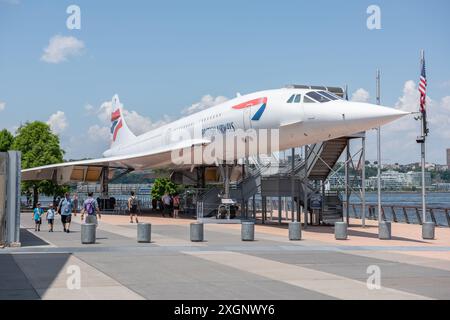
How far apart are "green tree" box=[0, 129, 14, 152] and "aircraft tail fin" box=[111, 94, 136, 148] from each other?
1152cm

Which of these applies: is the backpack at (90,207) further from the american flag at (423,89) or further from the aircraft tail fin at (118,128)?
the aircraft tail fin at (118,128)

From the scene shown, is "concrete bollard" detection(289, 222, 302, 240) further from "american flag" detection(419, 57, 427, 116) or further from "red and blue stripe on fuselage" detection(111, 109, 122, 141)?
"red and blue stripe on fuselage" detection(111, 109, 122, 141)

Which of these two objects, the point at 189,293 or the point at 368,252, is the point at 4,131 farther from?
the point at 189,293

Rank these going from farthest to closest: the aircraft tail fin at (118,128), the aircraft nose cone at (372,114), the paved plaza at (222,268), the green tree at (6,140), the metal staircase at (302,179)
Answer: the green tree at (6,140) → the aircraft tail fin at (118,128) → the metal staircase at (302,179) → the aircraft nose cone at (372,114) → the paved plaza at (222,268)

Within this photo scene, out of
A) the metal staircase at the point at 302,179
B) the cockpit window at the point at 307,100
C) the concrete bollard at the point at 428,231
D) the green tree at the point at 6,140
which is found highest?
the green tree at the point at 6,140

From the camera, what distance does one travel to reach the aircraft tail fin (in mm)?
48500

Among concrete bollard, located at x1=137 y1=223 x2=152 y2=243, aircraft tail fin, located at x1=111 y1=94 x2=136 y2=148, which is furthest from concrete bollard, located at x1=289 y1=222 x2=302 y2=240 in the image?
aircraft tail fin, located at x1=111 y1=94 x2=136 y2=148

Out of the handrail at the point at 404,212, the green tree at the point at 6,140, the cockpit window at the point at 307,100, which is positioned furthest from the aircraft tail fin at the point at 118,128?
the cockpit window at the point at 307,100

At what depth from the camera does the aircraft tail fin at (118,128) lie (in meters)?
48.5

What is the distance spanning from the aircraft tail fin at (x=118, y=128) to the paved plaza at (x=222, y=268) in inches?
1176

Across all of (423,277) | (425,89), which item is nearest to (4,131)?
(425,89)

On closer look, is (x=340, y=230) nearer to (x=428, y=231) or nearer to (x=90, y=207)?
(x=428, y=231)

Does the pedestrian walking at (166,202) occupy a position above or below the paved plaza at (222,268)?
above
